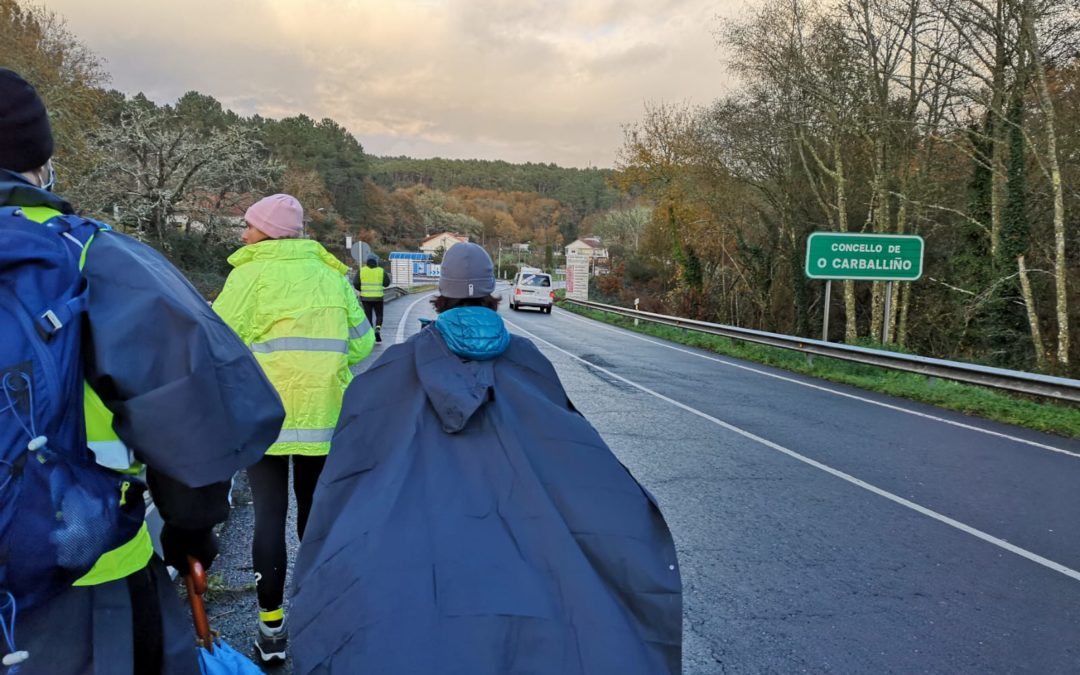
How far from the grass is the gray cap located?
9149 millimetres

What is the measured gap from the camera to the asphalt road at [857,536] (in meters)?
3.47

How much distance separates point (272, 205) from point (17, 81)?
1780 millimetres

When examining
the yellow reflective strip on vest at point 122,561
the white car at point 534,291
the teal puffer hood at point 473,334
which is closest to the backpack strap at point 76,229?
the yellow reflective strip on vest at point 122,561

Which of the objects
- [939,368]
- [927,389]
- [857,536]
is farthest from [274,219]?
[939,368]

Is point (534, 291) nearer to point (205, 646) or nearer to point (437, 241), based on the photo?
point (205, 646)

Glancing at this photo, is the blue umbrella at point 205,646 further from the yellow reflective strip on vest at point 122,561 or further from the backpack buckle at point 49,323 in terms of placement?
the backpack buckle at point 49,323

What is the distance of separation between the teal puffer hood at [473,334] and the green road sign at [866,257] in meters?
14.7

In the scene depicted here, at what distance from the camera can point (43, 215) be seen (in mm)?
1434

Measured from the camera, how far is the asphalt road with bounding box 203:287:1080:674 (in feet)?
11.4

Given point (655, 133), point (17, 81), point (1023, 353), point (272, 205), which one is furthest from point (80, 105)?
point (1023, 353)

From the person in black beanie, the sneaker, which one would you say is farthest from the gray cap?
the sneaker

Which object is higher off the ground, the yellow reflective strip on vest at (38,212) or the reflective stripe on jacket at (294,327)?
the yellow reflective strip on vest at (38,212)

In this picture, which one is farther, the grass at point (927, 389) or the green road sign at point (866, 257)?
the green road sign at point (866, 257)

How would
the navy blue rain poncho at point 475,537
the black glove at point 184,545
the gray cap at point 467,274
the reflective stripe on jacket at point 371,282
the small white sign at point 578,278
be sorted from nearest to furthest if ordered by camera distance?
the black glove at point 184,545, the navy blue rain poncho at point 475,537, the gray cap at point 467,274, the reflective stripe on jacket at point 371,282, the small white sign at point 578,278
